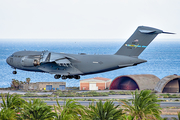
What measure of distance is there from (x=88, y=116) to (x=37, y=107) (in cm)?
565

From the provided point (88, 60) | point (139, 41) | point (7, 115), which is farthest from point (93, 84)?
point (7, 115)

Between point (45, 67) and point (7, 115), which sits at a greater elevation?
point (45, 67)

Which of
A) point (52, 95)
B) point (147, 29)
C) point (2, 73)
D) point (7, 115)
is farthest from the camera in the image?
point (2, 73)

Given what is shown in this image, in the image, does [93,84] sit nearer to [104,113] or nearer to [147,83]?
[147,83]

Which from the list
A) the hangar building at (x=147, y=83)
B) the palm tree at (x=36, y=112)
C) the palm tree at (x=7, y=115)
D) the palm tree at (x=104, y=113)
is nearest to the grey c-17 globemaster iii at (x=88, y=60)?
the palm tree at (x=104, y=113)

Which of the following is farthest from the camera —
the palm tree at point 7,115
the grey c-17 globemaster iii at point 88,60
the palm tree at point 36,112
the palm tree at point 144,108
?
the grey c-17 globemaster iii at point 88,60

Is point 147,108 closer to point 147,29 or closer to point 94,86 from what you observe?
point 147,29

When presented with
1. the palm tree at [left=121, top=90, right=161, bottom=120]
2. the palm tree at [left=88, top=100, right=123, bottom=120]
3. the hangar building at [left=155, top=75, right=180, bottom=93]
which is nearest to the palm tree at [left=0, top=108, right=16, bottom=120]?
the palm tree at [left=88, top=100, right=123, bottom=120]

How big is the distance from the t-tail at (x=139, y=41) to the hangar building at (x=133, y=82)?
38355mm

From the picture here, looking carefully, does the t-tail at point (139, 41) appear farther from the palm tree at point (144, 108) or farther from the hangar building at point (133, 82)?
the hangar building at point (133, 82)

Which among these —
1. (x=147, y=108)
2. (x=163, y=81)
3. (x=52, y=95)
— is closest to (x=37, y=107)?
(x=147, y=108)

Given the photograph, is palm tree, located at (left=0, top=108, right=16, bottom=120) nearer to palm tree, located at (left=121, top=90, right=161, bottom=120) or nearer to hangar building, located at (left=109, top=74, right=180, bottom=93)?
palm tree, located at (left=121, top=90, right=161, bottom=120)

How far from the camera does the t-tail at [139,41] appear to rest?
54763 mm

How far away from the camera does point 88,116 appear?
39.8 m
